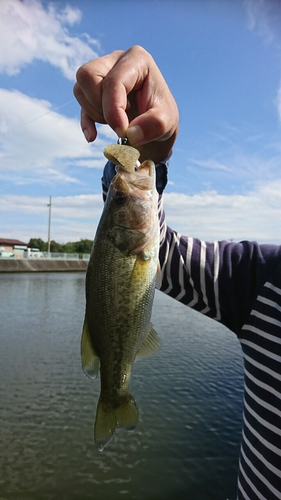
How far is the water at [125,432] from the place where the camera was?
6.54 metres

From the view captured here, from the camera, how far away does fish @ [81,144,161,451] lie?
1.63 metres

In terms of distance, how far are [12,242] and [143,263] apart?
240 ft

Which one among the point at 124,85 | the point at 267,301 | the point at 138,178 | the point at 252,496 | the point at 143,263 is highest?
the point at 124,85

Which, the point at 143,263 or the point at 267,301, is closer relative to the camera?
the point at 143,263

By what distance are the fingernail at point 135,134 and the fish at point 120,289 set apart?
9 cm

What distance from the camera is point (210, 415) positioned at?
9039mm

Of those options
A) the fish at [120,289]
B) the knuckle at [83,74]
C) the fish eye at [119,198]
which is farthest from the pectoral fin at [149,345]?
the knuckle at [83,74]

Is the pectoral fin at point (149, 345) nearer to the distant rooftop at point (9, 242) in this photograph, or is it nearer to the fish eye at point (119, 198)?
the fish eye at point (119, 198)

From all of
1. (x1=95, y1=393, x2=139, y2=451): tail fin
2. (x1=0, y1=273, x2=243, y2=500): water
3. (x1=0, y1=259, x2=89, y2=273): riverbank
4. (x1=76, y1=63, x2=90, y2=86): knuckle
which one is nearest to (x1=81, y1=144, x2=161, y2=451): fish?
(x1=95, y1=393, x2=139, y2=451): tail fin

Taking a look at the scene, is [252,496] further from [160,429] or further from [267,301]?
[160,429]

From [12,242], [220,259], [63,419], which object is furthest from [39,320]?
[12,242]

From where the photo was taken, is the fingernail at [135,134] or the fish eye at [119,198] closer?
the fingernail at [135,134]

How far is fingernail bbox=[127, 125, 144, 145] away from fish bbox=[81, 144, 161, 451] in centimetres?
9

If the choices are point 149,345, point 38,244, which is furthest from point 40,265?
point 149,345
